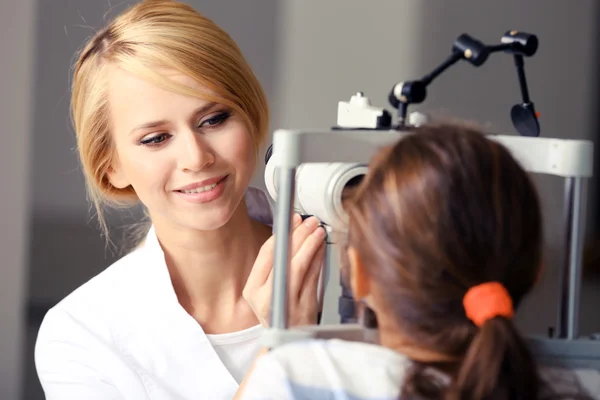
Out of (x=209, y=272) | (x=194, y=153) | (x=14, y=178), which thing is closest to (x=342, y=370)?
(x=194, y=153)

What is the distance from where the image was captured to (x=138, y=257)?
1.28 metres

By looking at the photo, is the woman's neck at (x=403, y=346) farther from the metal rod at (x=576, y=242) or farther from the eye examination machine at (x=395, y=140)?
the metal rod at (x=576, y=242)

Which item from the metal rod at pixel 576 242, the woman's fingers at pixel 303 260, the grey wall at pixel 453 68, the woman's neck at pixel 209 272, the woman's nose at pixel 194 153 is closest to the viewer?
the metal rod at pixel 576 242

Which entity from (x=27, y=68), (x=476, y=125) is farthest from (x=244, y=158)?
(x=27, y=68)

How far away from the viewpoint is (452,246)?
692 mm

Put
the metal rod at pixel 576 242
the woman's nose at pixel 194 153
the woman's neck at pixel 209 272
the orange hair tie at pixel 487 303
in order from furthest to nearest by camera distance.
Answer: the woman's neck at pixel 209 272, the woman's nose at pixel 194 153, the metal rod at pixel 576 242, the orange hair tie at pixel 487 303

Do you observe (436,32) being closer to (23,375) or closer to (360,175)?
(23,375)

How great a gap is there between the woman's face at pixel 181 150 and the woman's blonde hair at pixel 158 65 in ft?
0.05

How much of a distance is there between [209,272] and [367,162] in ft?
1.84

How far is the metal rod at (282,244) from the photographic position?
763mm

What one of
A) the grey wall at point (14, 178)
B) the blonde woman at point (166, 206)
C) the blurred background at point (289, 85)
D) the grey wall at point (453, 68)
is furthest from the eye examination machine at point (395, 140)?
the grey wall at point (453, 68)

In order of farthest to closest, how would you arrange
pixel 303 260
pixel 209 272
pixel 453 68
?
pixel 453 68 → pixel 209 272 → pixel 303 260

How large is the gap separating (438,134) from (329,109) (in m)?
2.15

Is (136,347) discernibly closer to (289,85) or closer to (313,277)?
(313,277)
